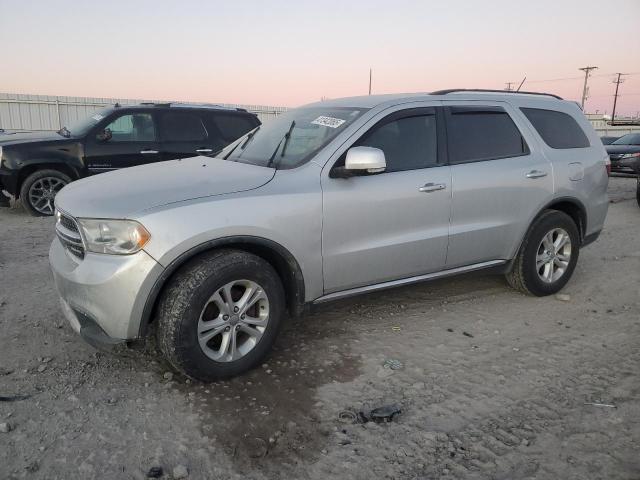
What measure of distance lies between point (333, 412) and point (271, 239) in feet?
3.57

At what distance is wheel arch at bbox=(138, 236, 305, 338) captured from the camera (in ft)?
9.58

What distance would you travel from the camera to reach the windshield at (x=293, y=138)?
364 centimetres

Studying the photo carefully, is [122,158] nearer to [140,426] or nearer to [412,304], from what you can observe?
[412,304]

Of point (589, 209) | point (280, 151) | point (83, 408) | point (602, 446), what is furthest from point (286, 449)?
point (589, 209)

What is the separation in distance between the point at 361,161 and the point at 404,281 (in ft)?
3.48

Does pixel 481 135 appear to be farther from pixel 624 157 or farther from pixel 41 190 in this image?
pixel 624 157

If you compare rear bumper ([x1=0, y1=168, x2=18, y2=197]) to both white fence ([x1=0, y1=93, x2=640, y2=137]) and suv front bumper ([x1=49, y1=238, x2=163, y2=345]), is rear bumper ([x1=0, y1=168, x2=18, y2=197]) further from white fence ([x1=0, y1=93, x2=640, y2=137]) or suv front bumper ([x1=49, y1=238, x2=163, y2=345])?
white fence ([x1=0, y1=93, x2=640, y2=137])

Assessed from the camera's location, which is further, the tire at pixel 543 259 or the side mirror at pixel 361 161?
the tire at pixel 543 259

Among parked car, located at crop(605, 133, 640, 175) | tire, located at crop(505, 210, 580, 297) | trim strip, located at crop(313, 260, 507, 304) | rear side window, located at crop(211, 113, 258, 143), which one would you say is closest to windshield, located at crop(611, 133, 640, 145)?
parked car, located at crop(605, 133, 640, 175)

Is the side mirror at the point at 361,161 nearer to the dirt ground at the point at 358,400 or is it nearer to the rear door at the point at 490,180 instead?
the rear door at the point at 490,180

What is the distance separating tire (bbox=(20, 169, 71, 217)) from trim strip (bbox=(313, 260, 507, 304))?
600 centimetres

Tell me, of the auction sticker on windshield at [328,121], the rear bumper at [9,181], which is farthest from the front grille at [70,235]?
the rear bumper at [9,181]

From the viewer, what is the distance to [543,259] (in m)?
4.73

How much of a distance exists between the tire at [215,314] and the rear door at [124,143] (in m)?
5.77
